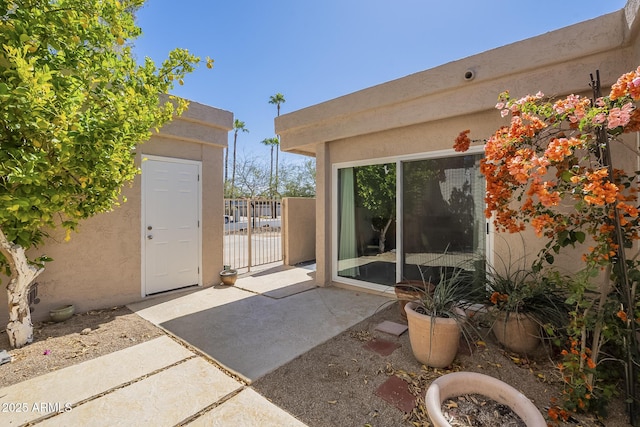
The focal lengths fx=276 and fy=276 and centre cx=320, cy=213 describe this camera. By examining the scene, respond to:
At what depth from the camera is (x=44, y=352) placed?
10.8ft

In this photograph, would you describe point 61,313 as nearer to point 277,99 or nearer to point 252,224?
point 252,224

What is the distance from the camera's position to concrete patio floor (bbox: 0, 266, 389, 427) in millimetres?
2297

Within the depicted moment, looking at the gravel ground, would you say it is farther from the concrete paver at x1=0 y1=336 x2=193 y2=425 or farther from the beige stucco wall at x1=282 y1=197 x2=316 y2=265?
the beige stucco wall at x1=282 y1=197 x2=316 y2=265

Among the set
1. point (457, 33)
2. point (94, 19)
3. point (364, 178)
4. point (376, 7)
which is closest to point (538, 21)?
point (457, 33)

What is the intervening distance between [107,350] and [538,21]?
7.45 metres

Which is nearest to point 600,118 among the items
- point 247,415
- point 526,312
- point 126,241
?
point 526,312

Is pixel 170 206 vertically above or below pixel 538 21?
below

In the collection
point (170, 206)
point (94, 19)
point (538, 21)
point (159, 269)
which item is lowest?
point (159, 269)

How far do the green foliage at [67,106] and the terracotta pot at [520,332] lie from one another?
16.3 feet

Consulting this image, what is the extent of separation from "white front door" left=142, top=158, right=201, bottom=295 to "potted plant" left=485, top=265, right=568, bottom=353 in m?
5.43

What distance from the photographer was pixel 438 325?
2787 millimetres

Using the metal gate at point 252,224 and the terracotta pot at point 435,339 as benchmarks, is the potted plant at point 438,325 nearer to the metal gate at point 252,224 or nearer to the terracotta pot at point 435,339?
the terracotta pot at point 435,339

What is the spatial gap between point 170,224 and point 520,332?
586 centimetres

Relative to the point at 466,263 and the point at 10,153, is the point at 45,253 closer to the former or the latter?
the point at 10,153
